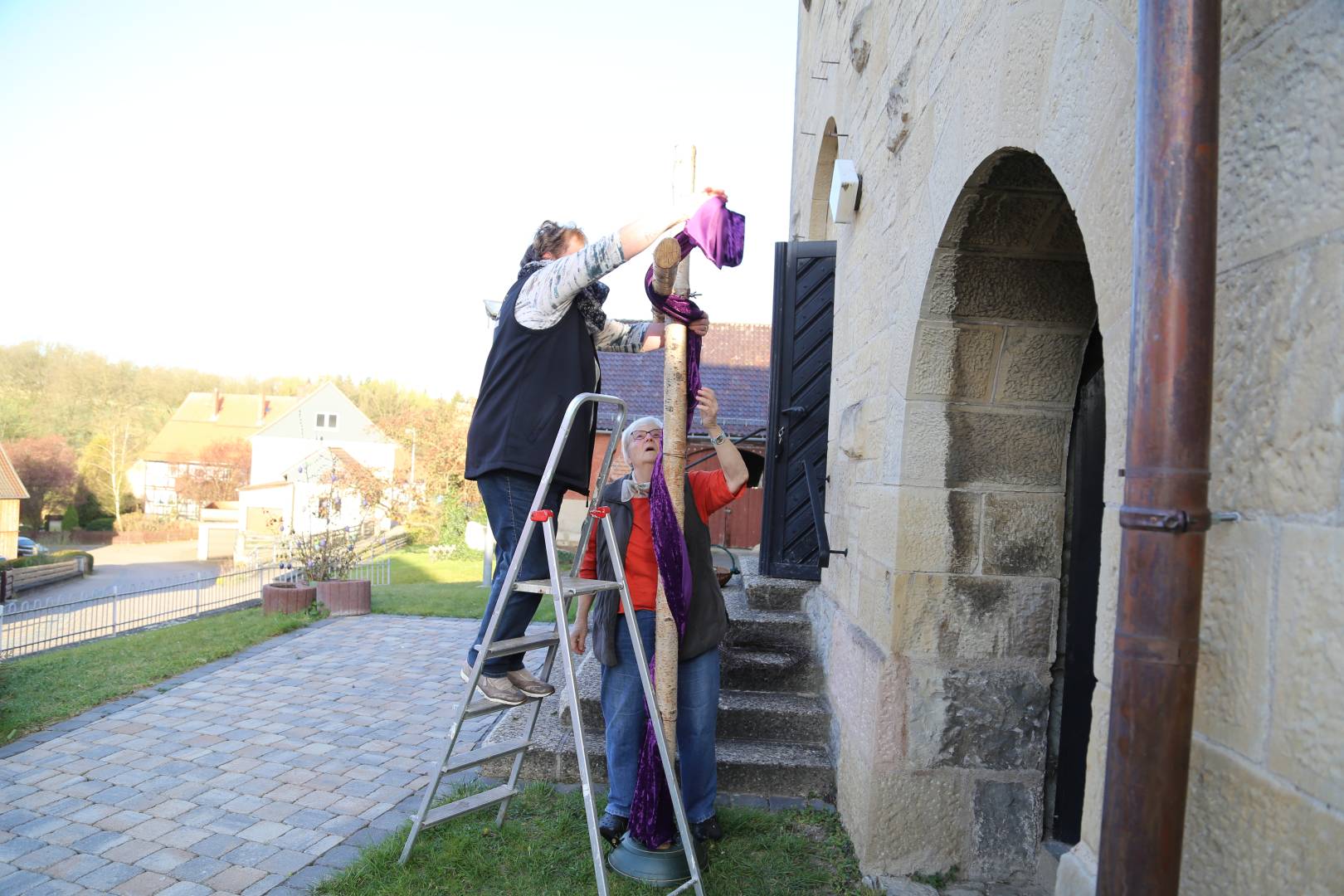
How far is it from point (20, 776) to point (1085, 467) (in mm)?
5442

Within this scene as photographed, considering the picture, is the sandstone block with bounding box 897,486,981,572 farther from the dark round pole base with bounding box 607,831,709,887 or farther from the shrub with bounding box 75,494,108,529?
the shrub with bounding box 75,494,108,529

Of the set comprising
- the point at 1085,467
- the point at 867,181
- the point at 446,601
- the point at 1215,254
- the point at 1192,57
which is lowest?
the point at 446,601

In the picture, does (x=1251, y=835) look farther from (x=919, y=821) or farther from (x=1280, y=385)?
(x=919, y=821)

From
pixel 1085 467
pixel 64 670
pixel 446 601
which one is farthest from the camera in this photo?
pixel 446 601

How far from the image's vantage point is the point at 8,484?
122ft

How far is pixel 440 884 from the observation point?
11.2ft

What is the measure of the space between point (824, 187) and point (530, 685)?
206 inches

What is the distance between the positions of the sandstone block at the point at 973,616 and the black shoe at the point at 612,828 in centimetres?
143

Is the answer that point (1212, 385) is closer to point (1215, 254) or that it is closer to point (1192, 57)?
point (1215, 254)

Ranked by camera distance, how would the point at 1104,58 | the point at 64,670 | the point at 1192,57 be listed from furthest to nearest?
the point at 64,670, the point at 1104,58, the point at 1192,57

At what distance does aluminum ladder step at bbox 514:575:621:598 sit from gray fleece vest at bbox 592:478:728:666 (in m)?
0.28

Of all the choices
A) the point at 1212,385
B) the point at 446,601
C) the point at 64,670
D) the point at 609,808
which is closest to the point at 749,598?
the point at 609,808

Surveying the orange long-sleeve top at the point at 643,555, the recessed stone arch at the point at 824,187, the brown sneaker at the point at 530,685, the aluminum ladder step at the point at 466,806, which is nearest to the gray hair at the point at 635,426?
the orange long-sleeve top at the point at 643,555

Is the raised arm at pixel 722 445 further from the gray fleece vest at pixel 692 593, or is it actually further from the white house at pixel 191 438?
the white house at pixel 191 438
